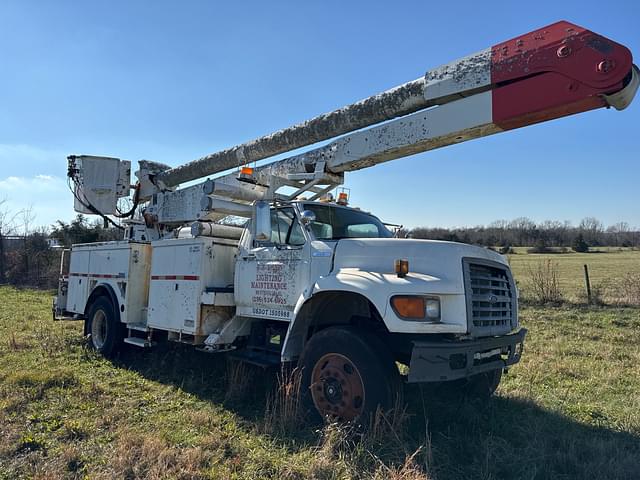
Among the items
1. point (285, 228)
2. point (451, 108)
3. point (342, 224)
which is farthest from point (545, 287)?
point (451, 108)

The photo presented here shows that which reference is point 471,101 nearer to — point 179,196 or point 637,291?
point 179,196

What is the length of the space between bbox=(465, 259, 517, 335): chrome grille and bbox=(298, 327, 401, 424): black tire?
2.98 feet

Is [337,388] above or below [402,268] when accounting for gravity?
below

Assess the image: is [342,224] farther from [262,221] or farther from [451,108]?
[451,108]

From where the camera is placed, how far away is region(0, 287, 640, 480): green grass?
3.84 metres

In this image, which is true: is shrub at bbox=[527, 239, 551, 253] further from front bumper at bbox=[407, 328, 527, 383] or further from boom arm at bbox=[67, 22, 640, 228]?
front bumper at bbox=[407, 328, 527, 383]

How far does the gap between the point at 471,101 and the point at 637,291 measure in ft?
41.6

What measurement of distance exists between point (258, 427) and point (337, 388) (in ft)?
3.03

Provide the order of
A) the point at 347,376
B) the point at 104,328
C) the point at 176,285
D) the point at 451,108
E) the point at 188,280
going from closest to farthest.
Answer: the point at 347,376, the point at 451,108, the point at 188,280, the point at 176,285, the point at 104,328

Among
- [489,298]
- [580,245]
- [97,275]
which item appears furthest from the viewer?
[580,245]

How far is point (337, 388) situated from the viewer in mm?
4500

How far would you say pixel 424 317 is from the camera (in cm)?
415

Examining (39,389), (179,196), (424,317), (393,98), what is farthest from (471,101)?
(39,389)

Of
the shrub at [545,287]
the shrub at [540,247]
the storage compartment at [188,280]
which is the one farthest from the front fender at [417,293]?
the shrub at [540,247]
